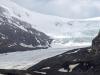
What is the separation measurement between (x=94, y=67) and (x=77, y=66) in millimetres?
1582

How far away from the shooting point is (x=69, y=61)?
33.5 ft

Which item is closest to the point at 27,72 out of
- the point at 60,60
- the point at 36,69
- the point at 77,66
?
the point at 36,69

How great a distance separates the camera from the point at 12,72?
10.8 meters

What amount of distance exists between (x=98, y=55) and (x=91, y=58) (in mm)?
244

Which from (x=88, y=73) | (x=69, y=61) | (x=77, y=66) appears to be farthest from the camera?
(x=77, y=66)

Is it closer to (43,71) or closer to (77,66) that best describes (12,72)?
(43,71)

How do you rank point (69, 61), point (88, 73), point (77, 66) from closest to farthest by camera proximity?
point (88, 73) → point (69, 61) → point (77, 66)

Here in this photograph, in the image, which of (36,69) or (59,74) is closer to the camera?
(59,74)

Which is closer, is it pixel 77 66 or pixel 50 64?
pixel 50 64

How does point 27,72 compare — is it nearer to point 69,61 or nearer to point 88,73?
point 69,61

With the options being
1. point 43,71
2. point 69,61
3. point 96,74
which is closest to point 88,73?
point 96,74

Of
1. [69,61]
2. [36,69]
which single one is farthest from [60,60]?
[36,69]

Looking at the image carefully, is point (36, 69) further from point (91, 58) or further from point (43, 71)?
point (91, 58)

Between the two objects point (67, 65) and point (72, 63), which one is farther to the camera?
point (67, 65)
